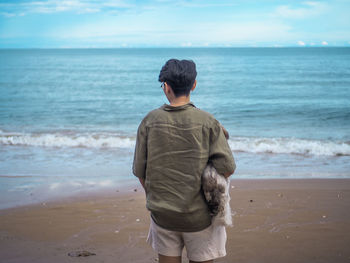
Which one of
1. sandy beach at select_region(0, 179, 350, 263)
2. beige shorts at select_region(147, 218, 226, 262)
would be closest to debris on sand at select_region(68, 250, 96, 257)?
sandy beach at select_region(0, 179, 350, 263)

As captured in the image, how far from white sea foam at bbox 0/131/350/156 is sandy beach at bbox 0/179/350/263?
12.4 ft

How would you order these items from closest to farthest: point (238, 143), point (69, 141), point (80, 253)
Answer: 1. point (80, 253)
2. point (238, 143)
3. point (69, 141)

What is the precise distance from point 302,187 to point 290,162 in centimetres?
256

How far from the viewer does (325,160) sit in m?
9.02

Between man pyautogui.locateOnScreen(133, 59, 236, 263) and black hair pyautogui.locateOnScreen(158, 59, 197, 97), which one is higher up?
black hair pyautogui.locateOnScreen(158, 59, 197, 97)

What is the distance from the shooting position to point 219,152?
6.26 ft

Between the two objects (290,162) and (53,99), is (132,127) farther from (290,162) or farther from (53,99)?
(53,99)

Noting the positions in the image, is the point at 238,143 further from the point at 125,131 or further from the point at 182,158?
the point at 182,158

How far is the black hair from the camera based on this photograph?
195 centimetres

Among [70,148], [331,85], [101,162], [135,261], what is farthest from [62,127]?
[331,85]

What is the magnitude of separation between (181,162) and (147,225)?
2904 millimetres

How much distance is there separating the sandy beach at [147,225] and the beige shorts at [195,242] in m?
1.76

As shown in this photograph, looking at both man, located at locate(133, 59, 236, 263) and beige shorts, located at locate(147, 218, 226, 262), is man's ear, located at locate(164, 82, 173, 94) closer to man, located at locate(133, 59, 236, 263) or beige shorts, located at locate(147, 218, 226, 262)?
man, located at locate(133, 59, 236, 263)

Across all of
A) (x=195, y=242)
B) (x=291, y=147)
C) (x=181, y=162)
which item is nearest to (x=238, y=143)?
(x=291, y=147)
